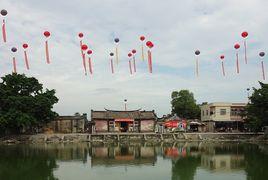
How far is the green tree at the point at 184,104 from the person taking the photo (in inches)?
2749

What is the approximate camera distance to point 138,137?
5491 centimetres

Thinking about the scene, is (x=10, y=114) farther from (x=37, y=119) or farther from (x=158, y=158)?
(x=158, y=158)

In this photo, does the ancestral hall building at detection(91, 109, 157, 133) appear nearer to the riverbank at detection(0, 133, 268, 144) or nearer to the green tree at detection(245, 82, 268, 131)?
the riverbank at detection(0, 133, 268, 144)

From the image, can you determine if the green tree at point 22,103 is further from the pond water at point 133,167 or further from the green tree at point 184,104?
the green tree at point 184,104

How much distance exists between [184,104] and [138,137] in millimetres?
17878

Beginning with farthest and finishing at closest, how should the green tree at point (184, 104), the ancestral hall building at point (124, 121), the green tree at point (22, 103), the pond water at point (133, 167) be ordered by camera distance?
the green tree at point (184, 104) → the ancestral hall building at point (124, 121) → the green tree at point (22, 103) → the pond water at point (133, 167)

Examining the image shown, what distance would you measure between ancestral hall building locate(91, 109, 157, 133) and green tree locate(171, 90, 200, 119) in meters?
11.2

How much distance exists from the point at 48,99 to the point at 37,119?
10.3ft

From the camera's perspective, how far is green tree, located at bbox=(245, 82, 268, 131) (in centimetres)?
5022

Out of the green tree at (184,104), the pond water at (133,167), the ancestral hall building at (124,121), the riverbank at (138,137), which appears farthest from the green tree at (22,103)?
the green tree at (184,104)

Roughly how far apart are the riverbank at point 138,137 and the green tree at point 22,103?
2225mm

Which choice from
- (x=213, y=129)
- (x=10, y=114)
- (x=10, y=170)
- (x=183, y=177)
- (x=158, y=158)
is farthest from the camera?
(x=213, y=129)

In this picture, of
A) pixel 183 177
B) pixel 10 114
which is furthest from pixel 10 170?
pixel 10 114

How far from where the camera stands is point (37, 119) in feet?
171
